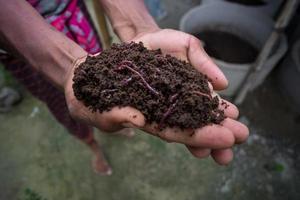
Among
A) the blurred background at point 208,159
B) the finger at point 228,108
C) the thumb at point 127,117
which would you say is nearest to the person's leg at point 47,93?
the blurred background at point 208,159

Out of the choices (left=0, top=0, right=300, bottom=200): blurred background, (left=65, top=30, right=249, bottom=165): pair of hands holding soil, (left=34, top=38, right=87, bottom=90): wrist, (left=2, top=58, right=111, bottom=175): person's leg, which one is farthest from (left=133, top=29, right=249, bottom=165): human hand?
(left=0, top=0, right=300, bottom=200): blurred background

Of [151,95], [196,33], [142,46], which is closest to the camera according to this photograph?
[151,95]

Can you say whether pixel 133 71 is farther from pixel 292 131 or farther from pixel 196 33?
pixel 292 131

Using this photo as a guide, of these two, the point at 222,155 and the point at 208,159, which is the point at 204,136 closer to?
the point at 222,155

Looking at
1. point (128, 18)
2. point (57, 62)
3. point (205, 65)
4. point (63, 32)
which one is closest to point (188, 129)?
point (205, 65)

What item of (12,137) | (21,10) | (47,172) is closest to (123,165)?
(47,172)
